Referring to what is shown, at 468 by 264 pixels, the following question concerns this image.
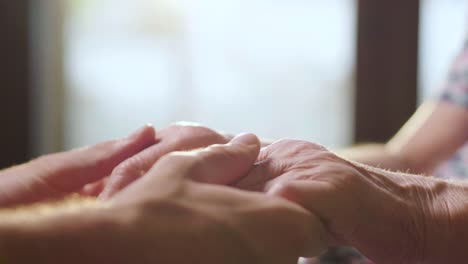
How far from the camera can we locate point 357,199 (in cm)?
75

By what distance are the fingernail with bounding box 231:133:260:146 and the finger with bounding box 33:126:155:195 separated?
18 centimetres

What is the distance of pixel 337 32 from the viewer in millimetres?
2803

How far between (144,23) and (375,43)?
1032mm

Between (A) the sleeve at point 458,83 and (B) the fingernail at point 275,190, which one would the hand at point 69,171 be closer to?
(B) the fingernail at point 275,190

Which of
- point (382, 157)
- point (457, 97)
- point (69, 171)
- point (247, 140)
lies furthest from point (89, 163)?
point (457, 97)

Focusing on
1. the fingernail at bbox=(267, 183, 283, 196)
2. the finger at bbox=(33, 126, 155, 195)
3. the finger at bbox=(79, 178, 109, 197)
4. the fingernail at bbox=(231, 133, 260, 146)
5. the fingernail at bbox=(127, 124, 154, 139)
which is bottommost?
the finger at bbox=(79, 178, 109, 197)

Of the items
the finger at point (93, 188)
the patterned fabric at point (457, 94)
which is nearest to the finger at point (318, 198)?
the finger at point (93, 188)

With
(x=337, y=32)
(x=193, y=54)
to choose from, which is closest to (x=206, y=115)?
(x=193, y=54)

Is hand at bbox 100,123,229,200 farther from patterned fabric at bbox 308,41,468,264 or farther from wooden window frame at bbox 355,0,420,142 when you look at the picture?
wooden window frame at bbox 355,0,420,142

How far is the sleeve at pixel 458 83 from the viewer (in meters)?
1.57

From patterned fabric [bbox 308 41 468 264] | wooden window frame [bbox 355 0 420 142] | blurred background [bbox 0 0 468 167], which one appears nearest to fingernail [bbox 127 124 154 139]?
patterned fabric [bbox 308 41 468 264]

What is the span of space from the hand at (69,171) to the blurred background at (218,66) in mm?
1811

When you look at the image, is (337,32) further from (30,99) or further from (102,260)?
(102,260)

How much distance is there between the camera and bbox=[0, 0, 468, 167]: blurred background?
2766 mm
